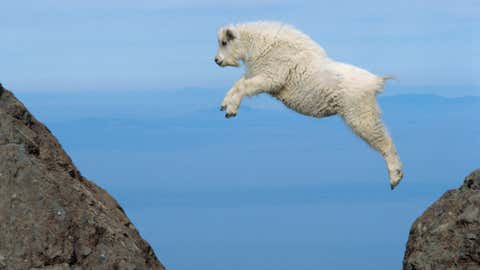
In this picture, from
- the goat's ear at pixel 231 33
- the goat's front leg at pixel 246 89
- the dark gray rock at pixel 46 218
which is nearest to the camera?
the dark gray rock at pixel 46 218

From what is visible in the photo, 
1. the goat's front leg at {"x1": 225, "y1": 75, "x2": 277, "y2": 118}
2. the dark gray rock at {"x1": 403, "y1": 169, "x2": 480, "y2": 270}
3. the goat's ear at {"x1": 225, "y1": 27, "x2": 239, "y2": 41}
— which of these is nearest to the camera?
the dark gray rock at {"x1": 403, "y1": 169, "x2": 480, "y2": 270}

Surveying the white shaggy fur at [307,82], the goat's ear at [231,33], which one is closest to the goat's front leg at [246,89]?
the white shaggy fur at [307,82]

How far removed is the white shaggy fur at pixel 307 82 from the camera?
9258 millimetres

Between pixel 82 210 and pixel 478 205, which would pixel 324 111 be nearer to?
pixel 478 205

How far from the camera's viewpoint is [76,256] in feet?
20.9

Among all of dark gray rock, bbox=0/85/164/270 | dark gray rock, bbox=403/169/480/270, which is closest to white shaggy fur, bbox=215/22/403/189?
dark gray rock, bbox=403/169/480/270

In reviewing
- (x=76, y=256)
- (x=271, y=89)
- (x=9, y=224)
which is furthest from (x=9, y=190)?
(x=271, y=89)

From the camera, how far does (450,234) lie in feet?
25.6

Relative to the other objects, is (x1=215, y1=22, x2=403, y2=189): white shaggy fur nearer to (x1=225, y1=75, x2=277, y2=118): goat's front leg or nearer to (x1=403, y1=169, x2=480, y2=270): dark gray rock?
(x1=225, y1=75, x2=277, y2=118): goat's front leg

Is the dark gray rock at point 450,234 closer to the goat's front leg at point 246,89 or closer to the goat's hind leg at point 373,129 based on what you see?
the goat's hind leg at point 373,129

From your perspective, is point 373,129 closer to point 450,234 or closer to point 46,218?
point 450,234

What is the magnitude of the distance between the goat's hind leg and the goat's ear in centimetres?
186

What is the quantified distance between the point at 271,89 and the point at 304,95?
44 centimetres

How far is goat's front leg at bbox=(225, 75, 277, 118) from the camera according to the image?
359 inches
